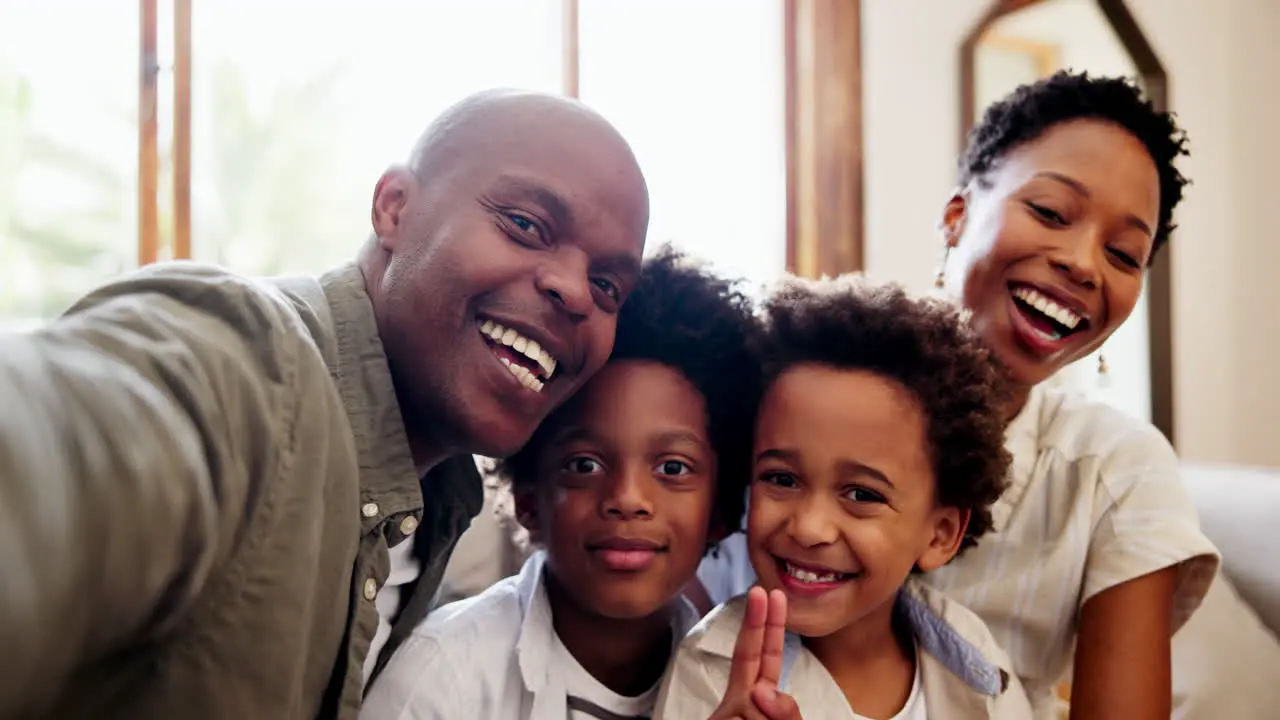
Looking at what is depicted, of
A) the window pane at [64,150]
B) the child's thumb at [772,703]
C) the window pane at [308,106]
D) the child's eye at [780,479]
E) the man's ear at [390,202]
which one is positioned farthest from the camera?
the window pane at [308,106]

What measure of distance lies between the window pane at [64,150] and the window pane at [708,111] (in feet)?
3.75

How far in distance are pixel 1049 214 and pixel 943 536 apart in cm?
45

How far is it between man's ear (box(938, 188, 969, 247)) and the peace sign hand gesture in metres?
0.72

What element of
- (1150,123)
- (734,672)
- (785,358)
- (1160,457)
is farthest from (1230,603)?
(734,672)

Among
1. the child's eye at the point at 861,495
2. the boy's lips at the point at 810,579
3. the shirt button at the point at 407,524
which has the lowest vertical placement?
the boy's lips at the point at 810,579

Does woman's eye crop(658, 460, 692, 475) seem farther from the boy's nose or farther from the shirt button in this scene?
the shirt button

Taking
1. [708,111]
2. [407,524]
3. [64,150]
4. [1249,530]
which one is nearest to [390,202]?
[407,524]

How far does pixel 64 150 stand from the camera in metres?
1.90

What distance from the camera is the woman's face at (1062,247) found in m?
1.26

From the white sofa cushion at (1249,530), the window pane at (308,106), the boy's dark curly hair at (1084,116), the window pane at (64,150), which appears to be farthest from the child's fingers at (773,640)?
the window pane at (64,150)

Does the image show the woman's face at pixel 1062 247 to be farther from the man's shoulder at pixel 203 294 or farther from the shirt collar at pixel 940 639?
the man's shoulder at pixel 203 294

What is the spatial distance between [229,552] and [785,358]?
2.27 ft

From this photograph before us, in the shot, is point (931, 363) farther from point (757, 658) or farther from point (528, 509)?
point (528, 509)

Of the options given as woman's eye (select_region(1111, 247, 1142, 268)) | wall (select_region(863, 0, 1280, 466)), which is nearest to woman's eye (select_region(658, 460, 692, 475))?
woman's eye (select_region(1111, 247, 1142, 268))
